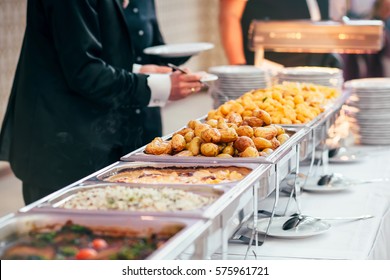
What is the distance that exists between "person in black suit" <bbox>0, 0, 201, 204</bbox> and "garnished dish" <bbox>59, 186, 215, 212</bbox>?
1.02 meters

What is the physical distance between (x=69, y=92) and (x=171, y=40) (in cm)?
624

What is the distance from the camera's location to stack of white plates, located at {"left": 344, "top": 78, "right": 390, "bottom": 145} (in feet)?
11.6

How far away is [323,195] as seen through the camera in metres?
2.77

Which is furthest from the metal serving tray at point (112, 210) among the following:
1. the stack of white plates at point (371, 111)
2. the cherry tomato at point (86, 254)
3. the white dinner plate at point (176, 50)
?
the stack of white plates at point (371, 111)

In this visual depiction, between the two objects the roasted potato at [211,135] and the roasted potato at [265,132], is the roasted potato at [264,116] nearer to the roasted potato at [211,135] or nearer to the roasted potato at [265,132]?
the roasted potato at [265,132]

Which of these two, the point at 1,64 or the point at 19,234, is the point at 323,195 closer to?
the point at 19,234

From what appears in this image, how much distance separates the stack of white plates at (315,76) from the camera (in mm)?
3615

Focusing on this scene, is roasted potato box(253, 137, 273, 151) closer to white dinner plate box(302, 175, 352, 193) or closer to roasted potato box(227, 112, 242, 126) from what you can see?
roasted potato box(227, 112, 242, 126)

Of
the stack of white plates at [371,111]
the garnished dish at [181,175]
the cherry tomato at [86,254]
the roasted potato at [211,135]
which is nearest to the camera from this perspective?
the cherry tomato at [86,254]

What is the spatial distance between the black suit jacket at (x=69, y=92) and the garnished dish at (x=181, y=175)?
2.50 ft
